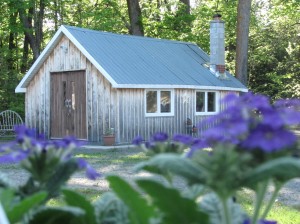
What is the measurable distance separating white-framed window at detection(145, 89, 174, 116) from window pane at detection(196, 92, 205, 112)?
169cm

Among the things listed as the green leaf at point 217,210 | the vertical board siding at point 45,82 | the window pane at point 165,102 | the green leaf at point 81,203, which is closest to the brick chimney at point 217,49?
the window pane at point 165,102

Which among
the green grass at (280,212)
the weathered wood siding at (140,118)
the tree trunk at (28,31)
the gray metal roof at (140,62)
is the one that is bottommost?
the green grass at (280,212)

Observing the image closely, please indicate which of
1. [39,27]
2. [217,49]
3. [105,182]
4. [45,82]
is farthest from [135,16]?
[105,182]

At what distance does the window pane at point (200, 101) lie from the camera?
2108cm

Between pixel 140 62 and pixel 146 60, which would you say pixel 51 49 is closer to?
pixel 140 62

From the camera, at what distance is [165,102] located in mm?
19656

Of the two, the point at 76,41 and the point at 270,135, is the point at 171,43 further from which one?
the point at 270,135

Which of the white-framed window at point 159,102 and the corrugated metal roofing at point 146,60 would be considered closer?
the corrugated metal roofing at point 146,60

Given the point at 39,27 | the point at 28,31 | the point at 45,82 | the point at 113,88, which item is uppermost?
the point at 39,27

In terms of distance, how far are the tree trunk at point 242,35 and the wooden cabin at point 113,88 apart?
3.22m

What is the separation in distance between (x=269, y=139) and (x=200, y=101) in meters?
20.4

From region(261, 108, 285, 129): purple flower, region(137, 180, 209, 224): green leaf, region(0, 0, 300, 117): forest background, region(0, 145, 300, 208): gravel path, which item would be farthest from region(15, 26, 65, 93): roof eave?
region(261, 108, 285, 129): purple flower

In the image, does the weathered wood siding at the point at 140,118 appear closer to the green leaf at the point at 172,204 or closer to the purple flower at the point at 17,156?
the purple flower at the point at 17,156

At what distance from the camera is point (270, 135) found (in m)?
0.98
